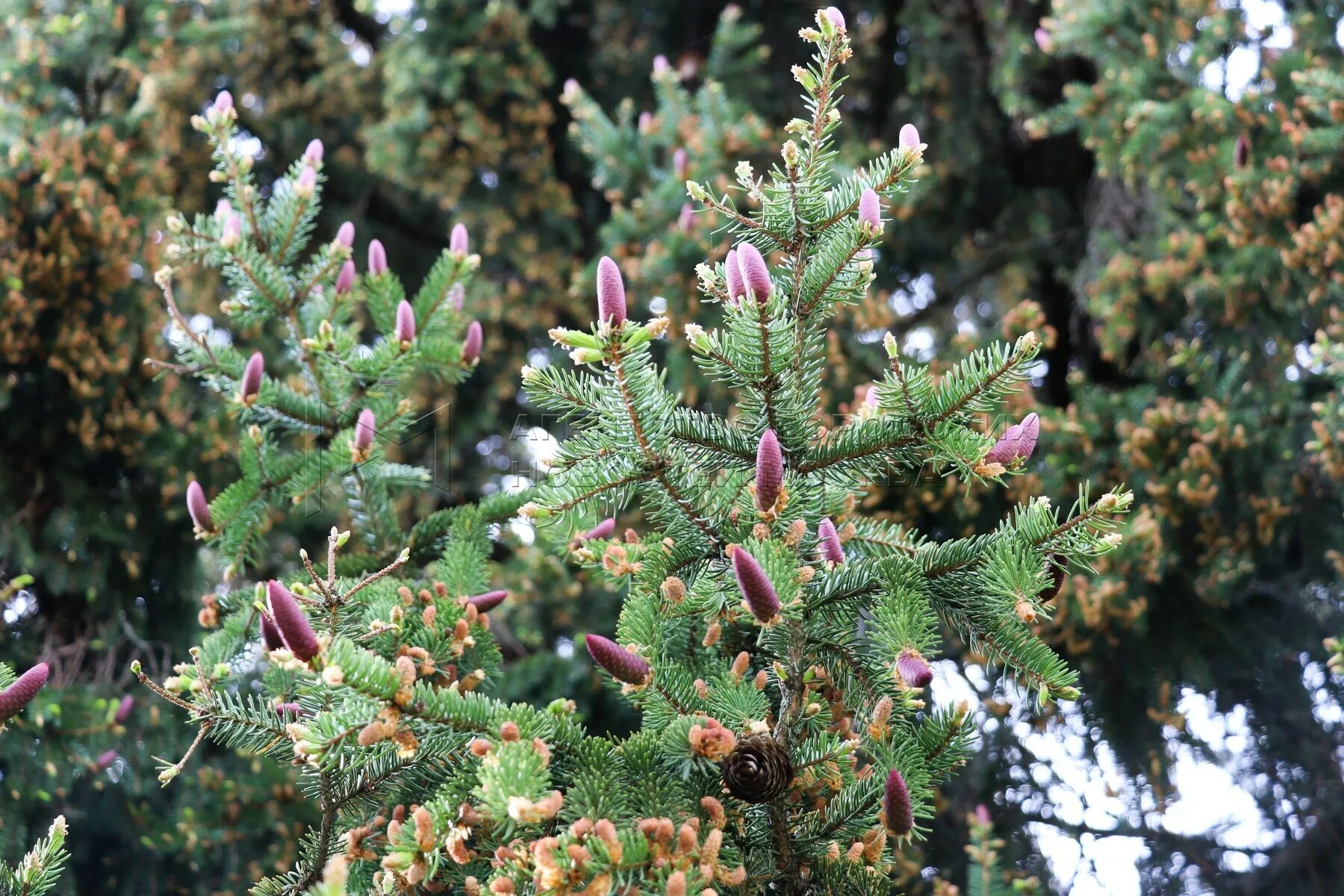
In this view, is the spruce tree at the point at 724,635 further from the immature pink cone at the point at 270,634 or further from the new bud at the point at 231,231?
the new bud at the point at 231,231

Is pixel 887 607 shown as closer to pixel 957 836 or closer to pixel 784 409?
pixel 784 409

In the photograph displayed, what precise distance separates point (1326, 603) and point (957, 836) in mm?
1435

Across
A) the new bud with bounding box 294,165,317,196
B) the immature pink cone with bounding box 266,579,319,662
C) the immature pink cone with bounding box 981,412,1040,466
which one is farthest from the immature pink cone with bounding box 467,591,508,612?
the new bud with bounding box 294,165,317,196

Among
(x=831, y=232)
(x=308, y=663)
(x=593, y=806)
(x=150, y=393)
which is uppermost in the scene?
(x=150, y=393)

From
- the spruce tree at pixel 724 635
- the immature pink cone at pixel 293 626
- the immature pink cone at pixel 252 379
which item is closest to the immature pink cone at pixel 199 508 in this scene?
the immature pink cone at pixel 252 379

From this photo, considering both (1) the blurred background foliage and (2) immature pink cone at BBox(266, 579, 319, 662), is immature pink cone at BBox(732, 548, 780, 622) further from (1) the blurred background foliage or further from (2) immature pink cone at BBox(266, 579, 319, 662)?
(1) the blurred background foliage

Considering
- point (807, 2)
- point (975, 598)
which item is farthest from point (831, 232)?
point (807, 2)

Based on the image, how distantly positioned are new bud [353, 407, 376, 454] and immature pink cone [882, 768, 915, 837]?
120 cm

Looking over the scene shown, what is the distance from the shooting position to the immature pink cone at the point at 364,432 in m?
2.16

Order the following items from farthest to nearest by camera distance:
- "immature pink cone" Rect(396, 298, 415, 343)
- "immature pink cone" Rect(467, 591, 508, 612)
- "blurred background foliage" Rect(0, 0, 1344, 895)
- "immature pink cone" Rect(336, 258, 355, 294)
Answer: "blurred background foliage" Rect(0, 0, 1344, 895), "immature pink cone" Rect(336, 258, 355, 294), "immature pink cone" Rect(396, 298, 415, 343), "immature pink cone" Rect(467, 591, 508, 612)

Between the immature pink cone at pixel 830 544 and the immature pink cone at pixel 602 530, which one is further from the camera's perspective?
the immature pink cone at pixel 602 530

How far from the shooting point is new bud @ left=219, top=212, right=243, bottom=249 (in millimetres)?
2344

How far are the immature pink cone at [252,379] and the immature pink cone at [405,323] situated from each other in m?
0.27

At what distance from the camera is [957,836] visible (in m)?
3.70
